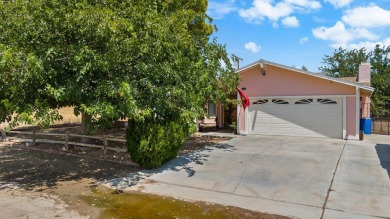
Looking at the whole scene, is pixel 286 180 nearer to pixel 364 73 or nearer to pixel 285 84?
pixel 285 84

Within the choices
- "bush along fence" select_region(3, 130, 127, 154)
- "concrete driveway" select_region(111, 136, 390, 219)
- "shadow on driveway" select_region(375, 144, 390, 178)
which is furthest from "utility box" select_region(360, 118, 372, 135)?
"bush along fence" select_region(3, 130, 127, 154)

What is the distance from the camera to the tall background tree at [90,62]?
6398 mm

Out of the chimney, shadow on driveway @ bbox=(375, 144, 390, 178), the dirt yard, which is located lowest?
the dirt yard

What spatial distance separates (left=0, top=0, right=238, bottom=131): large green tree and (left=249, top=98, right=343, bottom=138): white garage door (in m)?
8.84

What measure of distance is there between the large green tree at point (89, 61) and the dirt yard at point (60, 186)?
1.64 meters

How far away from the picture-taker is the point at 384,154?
420 inches

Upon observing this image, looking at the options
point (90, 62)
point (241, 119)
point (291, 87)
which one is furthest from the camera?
point (241, 119)

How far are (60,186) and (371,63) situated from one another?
3688cm

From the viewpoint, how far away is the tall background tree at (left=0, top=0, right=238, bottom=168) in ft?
Answer: 21.0

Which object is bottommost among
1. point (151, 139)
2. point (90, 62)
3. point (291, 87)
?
point (151, 139)

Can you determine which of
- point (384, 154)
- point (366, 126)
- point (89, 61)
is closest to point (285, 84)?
point (366, 126)

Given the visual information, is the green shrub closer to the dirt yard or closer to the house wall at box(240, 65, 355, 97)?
the dirt yard

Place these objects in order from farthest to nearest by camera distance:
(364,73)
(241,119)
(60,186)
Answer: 1. (364,73)
2. (241,119)
3. (60,186)

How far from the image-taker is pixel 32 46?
6859 millimetres
